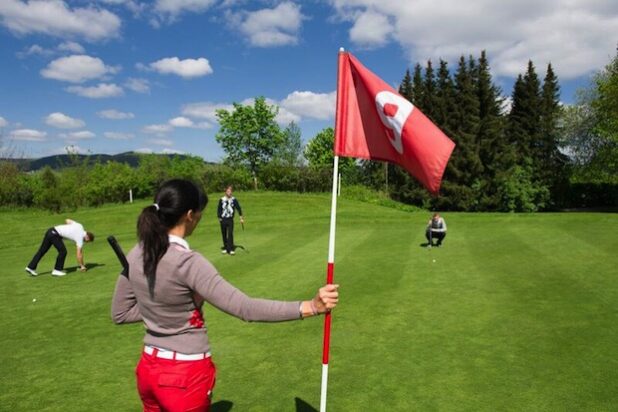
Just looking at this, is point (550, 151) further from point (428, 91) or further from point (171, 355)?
point (171, 355)

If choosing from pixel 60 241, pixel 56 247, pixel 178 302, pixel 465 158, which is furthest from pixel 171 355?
pixel 465 158

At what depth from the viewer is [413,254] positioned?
14.7 metres

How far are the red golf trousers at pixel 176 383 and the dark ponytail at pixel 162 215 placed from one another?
0.48 m

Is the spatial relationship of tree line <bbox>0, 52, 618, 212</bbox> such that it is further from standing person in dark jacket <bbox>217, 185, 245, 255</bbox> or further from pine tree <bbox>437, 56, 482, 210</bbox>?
standing person in dark jacket <bbox>217, 185, 245, 255</bbox>

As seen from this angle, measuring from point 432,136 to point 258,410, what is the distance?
11.6 ft

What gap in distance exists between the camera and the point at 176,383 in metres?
2.82

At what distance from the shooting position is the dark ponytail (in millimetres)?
2723

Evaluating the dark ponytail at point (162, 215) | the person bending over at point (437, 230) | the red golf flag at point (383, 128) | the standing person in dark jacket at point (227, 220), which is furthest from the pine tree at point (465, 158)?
the dark ponytail at point (162, 215)

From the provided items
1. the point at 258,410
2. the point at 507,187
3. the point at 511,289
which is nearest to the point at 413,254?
the point at 511,289

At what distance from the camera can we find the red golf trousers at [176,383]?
111 inches

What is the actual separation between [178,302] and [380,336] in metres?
5.09

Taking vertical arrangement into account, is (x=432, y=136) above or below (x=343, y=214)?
above

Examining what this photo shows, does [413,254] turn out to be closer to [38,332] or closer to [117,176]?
[38,332]

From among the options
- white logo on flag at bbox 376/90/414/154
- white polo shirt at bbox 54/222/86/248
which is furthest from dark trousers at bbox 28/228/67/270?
white logo on flag at bbox 376/90/414/154
